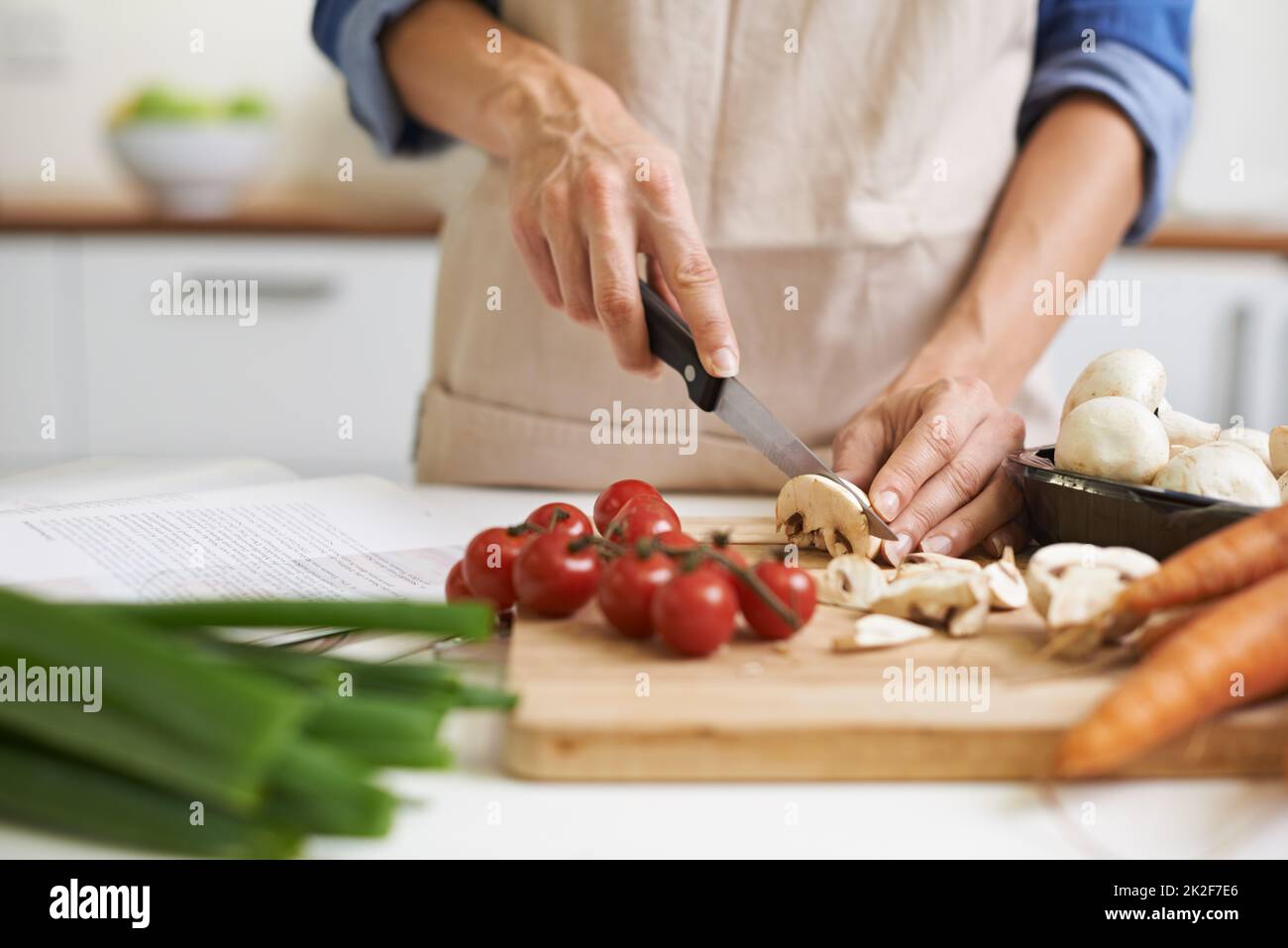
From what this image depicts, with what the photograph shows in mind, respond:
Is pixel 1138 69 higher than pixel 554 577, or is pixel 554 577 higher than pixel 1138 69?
pixel 1138 69

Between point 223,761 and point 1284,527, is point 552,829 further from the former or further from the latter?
point 1284,527

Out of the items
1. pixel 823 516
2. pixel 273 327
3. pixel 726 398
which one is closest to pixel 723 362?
pixel 726 398

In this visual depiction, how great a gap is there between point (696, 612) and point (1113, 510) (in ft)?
1.11

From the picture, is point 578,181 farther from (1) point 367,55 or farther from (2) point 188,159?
(2) point 188,159

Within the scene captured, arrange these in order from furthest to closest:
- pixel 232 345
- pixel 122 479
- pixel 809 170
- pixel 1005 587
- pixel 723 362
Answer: pixel 232 345, pixel 809 170, pixel 122 479, pixel 723 362, pixel 1005 587

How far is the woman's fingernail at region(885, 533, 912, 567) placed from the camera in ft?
3.02

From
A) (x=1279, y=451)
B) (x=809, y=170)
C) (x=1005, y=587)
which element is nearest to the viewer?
(x=1005, y=587)

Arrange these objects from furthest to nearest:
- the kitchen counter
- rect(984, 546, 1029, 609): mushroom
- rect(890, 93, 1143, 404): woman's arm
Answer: rect(890, 93, 1143, 404): woman's arm < rect(984, 546, 1029, 609): mushroom < the kitchen counter

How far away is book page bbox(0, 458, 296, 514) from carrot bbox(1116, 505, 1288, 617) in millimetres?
806

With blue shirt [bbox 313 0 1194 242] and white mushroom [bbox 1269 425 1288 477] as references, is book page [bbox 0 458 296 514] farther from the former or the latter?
white mushroom [bbox 1269 425 1288 477]

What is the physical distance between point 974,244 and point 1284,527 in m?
0.76

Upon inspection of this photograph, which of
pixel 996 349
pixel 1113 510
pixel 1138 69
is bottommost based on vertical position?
pixel 1113 510

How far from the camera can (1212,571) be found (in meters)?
0.68

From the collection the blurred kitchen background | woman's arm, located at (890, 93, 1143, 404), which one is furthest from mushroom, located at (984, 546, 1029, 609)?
the blurred kitchen background
